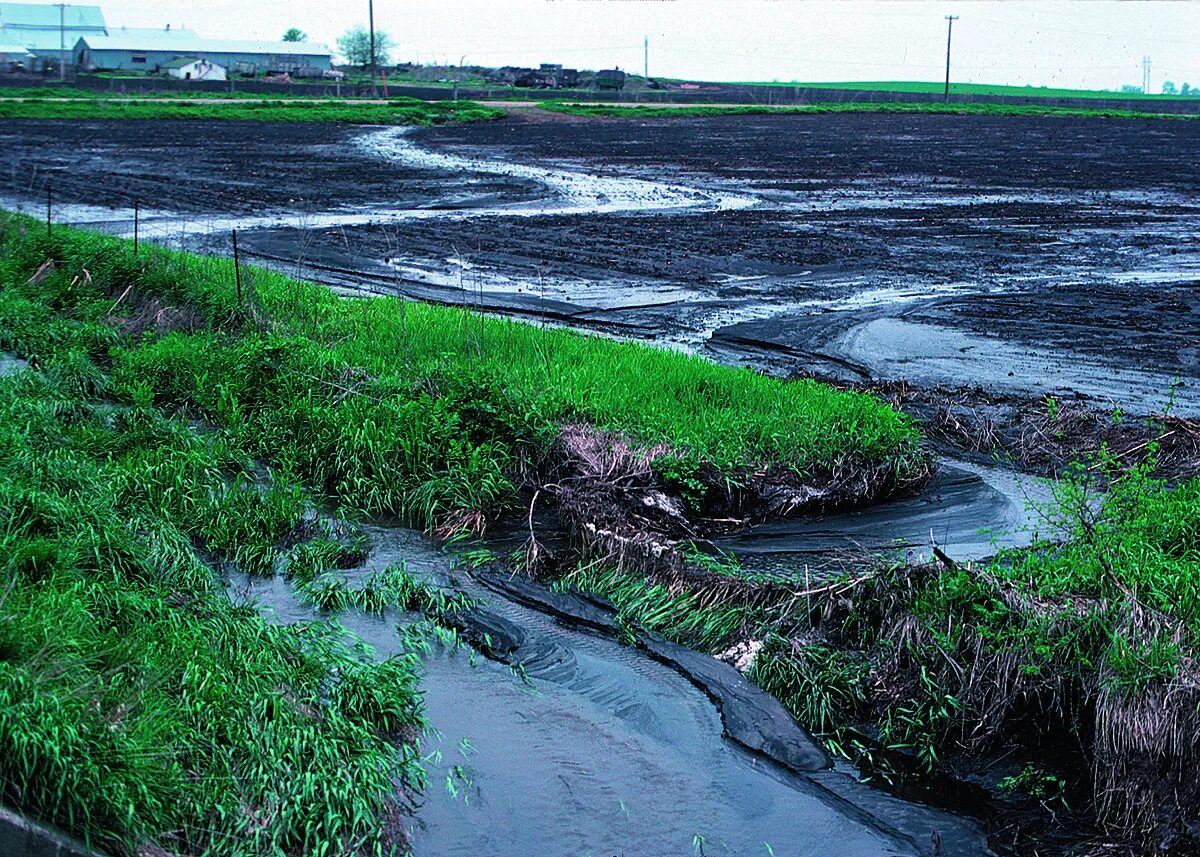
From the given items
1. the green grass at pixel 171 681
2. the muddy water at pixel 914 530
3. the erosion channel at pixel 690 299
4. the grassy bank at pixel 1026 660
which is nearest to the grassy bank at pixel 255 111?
the erosion channel at pixel 690 299

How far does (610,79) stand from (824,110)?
80.1 feet

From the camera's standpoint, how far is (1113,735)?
482cm

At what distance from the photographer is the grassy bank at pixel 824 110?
63.3 metres

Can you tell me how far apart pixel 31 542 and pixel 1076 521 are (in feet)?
18.9

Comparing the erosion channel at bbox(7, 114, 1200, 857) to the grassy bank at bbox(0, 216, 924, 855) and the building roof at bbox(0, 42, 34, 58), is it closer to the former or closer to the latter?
the grassy bank at bbox(0, 216, 924, 855)

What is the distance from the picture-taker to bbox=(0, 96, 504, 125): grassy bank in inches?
1858

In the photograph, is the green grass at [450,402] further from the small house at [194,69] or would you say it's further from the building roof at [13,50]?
the building roof at [13,50]

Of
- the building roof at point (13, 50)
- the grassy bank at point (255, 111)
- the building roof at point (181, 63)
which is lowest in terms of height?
the grassy bank at point (255, 111)

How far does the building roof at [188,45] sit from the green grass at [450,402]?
94.0 meters

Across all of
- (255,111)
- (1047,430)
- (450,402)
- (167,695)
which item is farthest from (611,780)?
(255,111)

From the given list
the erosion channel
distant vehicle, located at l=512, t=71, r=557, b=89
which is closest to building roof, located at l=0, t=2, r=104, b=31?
distant vehicle, located at l=512, t=71, r=557, b=89

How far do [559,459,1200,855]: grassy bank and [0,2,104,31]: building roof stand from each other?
413ft

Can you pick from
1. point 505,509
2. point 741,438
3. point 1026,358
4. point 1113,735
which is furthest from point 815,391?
point 1113,735

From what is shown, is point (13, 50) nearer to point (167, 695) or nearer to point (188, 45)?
point (188, 45)
